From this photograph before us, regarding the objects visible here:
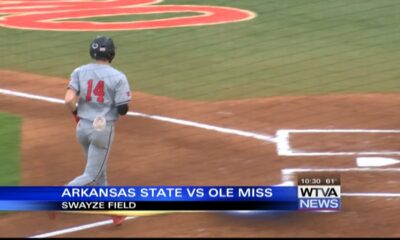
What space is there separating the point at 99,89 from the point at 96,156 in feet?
1.75

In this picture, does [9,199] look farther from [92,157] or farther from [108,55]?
[108,55]

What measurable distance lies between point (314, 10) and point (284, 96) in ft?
19.5

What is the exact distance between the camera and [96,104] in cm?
747

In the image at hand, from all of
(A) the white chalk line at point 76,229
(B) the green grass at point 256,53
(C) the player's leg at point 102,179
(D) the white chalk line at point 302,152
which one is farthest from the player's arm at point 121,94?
(B) the green grass at point 256,53

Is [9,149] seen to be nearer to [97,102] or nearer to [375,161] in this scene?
[97,102]

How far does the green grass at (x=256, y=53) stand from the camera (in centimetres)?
1224

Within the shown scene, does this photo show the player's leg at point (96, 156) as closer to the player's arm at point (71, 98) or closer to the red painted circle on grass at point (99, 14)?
the player's arm at point (71, 98)

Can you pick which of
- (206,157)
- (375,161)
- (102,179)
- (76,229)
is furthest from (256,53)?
(76,229)

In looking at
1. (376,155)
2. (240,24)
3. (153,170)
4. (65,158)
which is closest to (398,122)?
(376,155)

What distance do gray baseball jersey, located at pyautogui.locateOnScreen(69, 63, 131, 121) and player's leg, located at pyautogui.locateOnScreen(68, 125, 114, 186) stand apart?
0.14 meters

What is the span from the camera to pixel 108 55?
747 cm

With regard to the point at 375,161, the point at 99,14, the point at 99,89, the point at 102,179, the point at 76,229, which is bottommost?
the point at 76,229

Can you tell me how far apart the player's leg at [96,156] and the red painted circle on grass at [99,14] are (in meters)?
8.55

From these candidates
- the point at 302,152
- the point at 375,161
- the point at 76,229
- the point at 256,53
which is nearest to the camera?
the point at 76,229
